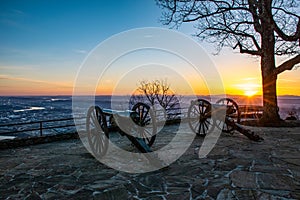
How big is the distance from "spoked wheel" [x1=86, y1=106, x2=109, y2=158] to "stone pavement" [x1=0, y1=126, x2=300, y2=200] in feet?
0.86

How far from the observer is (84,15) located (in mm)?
8812

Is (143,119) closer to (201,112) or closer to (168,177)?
(168,177)

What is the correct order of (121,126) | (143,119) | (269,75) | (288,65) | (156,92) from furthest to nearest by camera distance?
(156,92)
(269,75)
(288,65)
(143,119)
(121,126)

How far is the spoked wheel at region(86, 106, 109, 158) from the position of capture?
4.93 m

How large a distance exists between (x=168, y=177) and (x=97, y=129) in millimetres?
2059

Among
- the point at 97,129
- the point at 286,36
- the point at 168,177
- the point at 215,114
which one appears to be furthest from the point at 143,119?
the point at 286,36

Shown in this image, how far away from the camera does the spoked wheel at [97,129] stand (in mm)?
4934

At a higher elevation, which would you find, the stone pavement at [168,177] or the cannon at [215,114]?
the cannon at [215,114]

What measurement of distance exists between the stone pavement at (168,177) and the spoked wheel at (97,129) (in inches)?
10.3

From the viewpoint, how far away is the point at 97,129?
5.07m

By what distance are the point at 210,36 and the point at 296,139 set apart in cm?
562

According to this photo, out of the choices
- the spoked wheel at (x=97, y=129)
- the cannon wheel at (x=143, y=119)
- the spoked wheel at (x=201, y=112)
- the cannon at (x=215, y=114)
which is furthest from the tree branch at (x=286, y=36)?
the spoked wheel at (x=97, y=129)

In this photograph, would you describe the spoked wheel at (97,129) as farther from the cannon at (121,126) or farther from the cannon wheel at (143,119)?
the cannon wheel at (143,119)

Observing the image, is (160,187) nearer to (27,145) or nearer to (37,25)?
(27,145)
